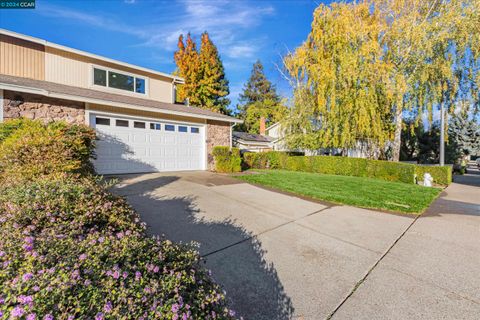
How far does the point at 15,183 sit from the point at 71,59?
9390 mm

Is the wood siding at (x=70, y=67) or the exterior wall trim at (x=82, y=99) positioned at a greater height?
the wood siding at (x=70, y=67)

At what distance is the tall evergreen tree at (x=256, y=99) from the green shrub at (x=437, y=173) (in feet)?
80.5

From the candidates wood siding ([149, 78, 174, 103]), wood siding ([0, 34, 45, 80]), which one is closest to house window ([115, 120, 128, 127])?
wood siding ([149, 78, 174, 103])

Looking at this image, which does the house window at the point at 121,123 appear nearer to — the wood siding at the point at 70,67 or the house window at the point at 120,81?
the wood siding at the point at 70,67

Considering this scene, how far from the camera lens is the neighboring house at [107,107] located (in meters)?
7.20

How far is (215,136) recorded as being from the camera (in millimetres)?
11766

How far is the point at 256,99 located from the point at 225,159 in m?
29.5

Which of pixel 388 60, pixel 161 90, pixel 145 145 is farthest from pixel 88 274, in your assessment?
pixel 388 60

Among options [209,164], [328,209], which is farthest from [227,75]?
[328,209]

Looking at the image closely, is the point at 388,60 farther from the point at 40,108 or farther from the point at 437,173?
the point at 40,108

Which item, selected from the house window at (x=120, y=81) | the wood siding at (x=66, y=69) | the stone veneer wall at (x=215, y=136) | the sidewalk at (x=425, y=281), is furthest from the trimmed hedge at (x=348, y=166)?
the wood siding at (x=66, y=69)

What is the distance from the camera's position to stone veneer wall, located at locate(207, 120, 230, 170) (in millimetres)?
11461

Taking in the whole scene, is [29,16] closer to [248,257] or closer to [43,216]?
[43,216]

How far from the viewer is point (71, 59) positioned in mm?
9547
